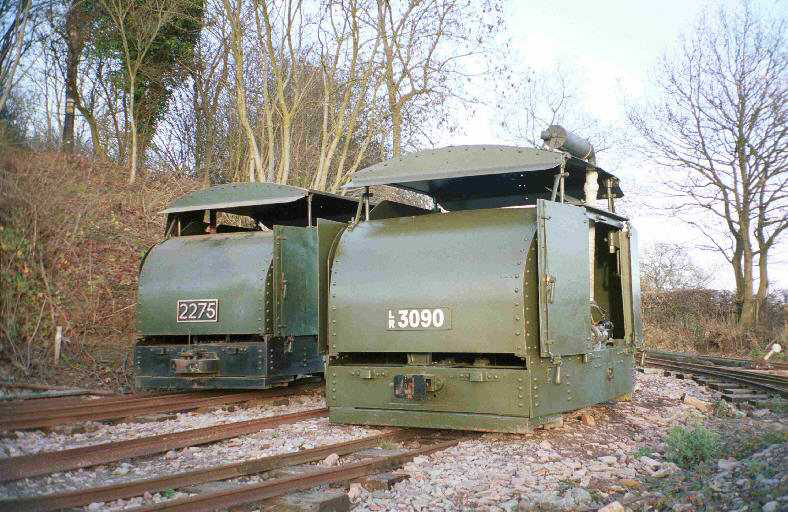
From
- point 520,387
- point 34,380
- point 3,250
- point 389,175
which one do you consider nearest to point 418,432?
point 520,387

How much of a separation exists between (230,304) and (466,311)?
4.05 metres

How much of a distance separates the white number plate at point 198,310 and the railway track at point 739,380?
19.5 ft

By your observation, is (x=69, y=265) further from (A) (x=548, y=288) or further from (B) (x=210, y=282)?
(A) (x=548, y=288)

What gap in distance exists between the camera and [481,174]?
25.6ft

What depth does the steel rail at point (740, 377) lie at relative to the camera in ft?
39.5

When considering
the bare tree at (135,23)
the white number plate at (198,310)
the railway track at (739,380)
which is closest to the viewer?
the white number plate at (198,310)

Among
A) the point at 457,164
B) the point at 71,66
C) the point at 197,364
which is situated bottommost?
the point at 197,364

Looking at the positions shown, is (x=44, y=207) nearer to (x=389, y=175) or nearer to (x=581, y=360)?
(x=389, y=175)

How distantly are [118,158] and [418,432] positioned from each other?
19127 millimetres

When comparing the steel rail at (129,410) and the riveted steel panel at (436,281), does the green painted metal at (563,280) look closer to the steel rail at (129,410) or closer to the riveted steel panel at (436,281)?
the riveted steel panel at (436,281)

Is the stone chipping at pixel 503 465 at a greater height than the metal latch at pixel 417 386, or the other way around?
the metal latch at pixel 417 386

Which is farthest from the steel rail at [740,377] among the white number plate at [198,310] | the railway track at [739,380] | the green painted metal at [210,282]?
the white number plate at [198,310]

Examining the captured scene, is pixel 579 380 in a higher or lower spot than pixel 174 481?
higher

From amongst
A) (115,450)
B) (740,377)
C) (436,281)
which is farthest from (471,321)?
(740,377)
